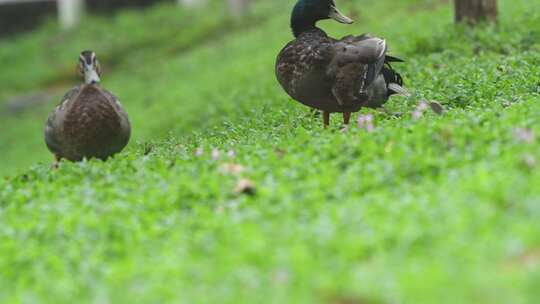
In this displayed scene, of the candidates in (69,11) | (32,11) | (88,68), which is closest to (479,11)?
(88,68)

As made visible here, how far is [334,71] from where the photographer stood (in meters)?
9.18

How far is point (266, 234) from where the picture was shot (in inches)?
230

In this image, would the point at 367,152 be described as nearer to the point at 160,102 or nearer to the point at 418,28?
the point at 418,28

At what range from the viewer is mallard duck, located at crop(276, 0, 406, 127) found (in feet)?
30.1

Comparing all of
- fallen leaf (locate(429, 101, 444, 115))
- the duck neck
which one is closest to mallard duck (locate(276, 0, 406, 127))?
the duck neck

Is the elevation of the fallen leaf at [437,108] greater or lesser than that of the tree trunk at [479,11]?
lesser

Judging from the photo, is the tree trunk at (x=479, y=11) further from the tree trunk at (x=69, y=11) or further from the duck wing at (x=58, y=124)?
the tree trunk at (x=69, y=11)

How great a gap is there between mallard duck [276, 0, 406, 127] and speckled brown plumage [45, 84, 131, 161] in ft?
5.49

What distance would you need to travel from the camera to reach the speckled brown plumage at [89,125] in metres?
8.77

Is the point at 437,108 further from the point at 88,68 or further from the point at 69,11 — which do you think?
the point at 69,11

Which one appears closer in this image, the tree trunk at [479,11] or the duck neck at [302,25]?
the duck neck at [302,25]

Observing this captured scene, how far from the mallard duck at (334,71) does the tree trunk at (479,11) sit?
619 cm

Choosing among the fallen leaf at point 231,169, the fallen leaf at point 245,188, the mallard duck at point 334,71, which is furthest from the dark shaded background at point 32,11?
the fallen leaf at point 245,188

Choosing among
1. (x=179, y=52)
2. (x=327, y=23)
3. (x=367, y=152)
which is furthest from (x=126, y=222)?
(x=179, y=52)
